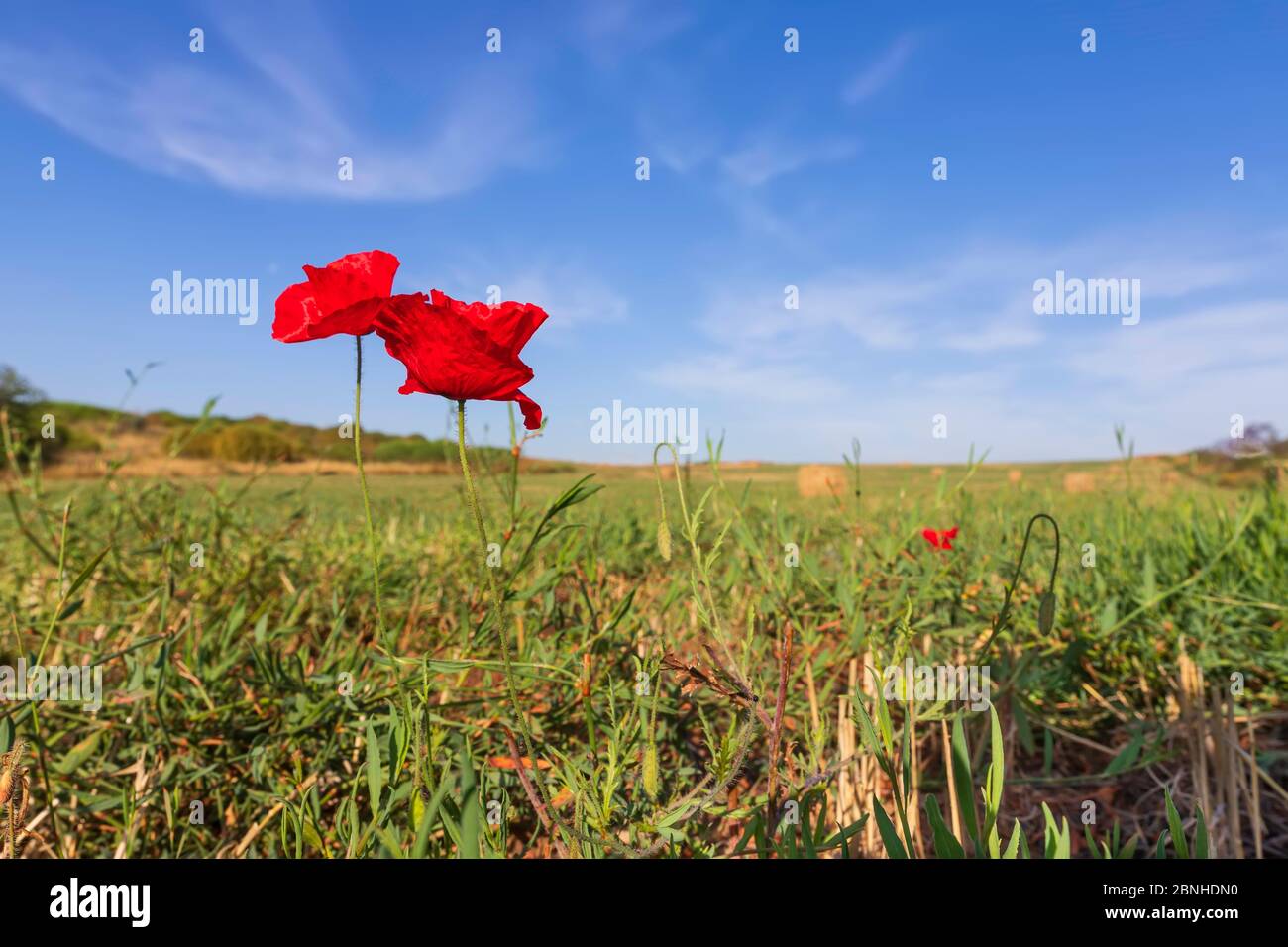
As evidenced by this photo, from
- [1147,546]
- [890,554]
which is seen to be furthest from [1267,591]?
[890,554]

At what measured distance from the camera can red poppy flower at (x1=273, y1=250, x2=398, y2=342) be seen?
0.67 meters

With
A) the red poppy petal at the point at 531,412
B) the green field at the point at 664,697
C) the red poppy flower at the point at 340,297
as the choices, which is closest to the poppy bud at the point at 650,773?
the green field at the point at 664,697

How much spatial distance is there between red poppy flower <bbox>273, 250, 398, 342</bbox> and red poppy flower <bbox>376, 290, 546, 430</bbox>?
2cm

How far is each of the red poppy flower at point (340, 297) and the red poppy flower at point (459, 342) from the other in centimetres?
2

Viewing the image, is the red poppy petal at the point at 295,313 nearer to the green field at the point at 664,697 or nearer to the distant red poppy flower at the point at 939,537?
the green field at the point at 664,697

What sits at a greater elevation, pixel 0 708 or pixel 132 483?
pixel 132 483

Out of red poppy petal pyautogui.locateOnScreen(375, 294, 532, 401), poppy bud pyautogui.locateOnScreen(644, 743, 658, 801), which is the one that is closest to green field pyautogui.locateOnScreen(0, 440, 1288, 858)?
poppy bud pyautogui.locateOnScreen(644, 743, 658, 801)

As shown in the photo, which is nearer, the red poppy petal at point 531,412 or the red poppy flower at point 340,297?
the red poppy flower at point 340,297

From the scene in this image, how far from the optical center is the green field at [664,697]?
0.83m

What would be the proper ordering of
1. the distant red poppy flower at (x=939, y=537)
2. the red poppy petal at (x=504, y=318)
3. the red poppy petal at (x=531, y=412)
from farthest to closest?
the distant red poppy flower at (x=939, y=537), the red poppy petal at (x=531, y=412), the red poppy petal at (x=504, y=318)

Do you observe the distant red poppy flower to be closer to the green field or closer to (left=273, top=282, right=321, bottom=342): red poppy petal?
the green field
